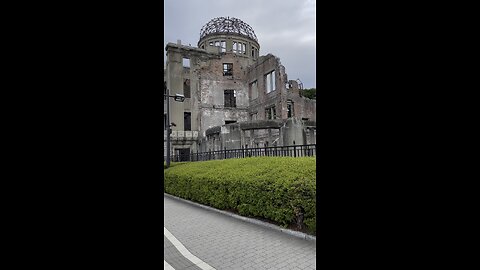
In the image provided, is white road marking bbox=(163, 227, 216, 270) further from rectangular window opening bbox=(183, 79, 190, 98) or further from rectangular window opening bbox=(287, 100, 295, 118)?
rectangular window opening bbox=(183, 79, 190, 98)

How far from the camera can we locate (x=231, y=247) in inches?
198

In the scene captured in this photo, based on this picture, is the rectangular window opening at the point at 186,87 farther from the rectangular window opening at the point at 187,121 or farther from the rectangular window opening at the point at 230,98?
the rectangular window opening at the point at 230,98

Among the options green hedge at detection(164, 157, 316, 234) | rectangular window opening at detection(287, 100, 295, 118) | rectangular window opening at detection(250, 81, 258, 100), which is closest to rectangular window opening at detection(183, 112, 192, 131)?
rectangular window opening at detection(250, 81, 258, 100)

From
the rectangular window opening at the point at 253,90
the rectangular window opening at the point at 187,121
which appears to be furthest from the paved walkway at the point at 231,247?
the rectangular window opening at the point at 253,90

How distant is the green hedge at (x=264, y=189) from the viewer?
18.1ft

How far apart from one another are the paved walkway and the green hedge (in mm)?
402

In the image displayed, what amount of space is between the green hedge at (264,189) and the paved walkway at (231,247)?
0.40 meters
